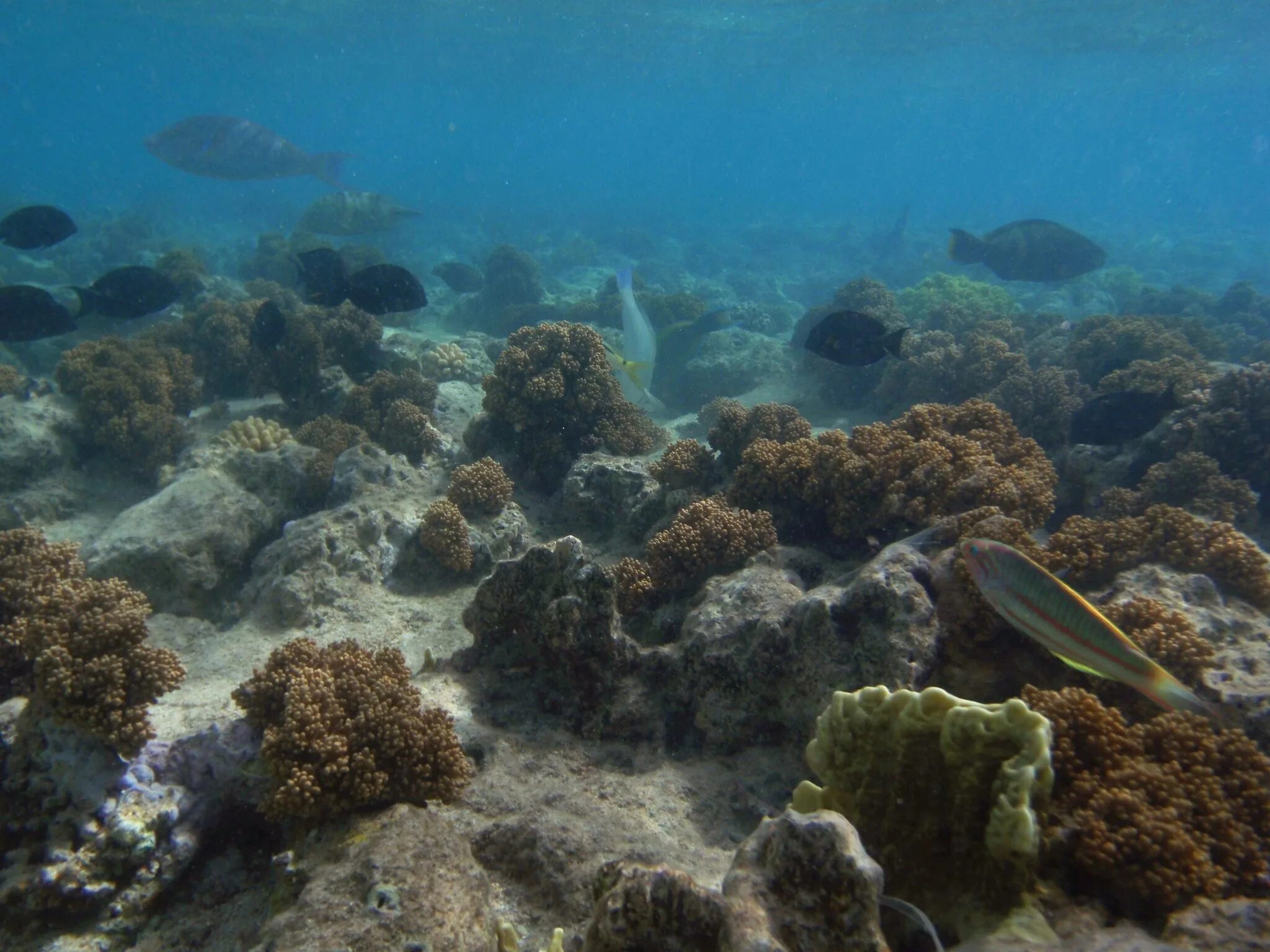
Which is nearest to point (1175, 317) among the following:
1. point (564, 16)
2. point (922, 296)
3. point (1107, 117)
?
point (922, 296)

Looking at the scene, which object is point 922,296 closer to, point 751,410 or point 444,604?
point 751,410

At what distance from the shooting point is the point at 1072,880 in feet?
7.63

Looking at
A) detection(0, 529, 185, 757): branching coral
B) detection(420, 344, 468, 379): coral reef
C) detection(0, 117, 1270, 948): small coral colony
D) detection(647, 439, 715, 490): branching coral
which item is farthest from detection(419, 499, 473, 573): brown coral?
detection(420, 344, 468, 379): coral reef

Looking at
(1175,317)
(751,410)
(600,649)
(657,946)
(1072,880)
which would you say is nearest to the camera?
(657,946)

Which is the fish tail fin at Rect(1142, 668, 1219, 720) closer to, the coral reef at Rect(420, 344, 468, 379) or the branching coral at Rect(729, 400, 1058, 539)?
the branching coral at Rect(729, 400, 1058, 539)

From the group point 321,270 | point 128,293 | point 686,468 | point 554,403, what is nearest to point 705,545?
point 686,468

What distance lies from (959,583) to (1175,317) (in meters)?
14.8

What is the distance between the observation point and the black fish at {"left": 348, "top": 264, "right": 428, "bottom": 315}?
296 inches

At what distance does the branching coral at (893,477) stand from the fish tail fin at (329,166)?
711 inches

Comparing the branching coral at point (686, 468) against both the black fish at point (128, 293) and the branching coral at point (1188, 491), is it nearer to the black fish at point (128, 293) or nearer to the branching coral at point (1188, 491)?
the branching coral at point (1188, 491)

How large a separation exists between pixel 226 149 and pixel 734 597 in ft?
61.7

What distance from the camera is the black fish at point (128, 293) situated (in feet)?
26.7

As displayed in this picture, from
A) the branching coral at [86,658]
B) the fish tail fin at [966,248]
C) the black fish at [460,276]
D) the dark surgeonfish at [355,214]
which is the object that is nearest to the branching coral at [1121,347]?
the fish tail fin at [966,248]

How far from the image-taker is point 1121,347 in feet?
35.0
